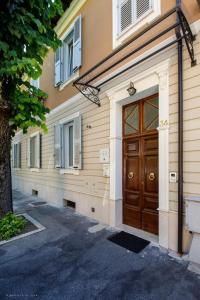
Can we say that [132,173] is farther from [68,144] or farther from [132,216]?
[68,144]

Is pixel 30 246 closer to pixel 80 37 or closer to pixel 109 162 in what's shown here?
pixel 109 162

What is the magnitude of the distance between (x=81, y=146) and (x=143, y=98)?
2277mm

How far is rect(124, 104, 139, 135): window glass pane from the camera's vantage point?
456 centimetres

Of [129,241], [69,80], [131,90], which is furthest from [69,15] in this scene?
[129,241]

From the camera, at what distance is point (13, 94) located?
14.6 feet

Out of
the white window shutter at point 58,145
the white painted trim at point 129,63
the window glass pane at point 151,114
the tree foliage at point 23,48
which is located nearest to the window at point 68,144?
the white window shutter at point 58,145

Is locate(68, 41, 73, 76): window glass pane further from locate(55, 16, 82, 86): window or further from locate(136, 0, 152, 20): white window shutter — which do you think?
Answer: locate(136, 0, 152, 20): white window shutter

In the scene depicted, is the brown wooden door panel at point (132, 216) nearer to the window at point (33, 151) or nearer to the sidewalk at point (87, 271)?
the sidewalk at point (87, 271)

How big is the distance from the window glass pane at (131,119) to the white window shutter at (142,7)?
183cm

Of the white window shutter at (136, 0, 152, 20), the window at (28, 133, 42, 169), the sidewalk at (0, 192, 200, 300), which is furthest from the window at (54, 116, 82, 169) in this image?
the white window shutter at (136, 0, 152, 20)

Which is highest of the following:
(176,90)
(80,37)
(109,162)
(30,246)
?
(80,37)

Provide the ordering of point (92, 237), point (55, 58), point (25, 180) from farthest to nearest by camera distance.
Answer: point (25, 180) < point (55, 58) < point (92, 237)

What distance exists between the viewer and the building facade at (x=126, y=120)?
→ 3395mm

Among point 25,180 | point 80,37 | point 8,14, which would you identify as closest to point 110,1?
point 80,37
